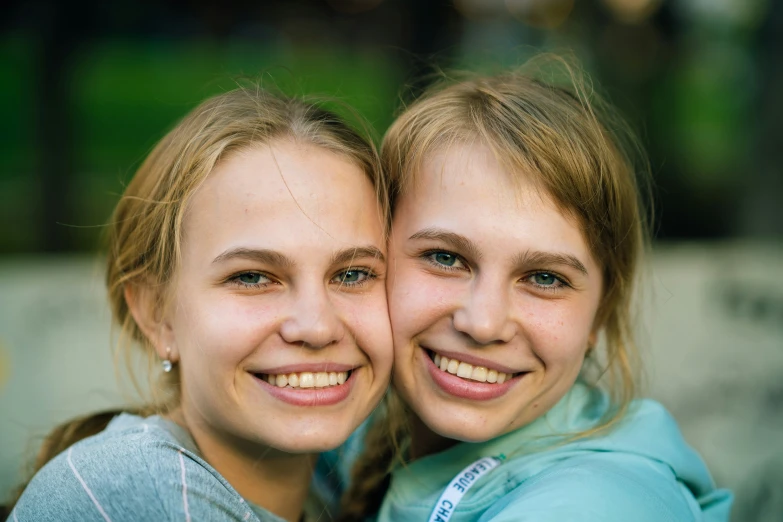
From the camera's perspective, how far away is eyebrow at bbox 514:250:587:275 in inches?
67.2

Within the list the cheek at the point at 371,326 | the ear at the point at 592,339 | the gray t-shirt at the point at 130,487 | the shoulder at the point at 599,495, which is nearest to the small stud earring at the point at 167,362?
the gray t-shirt at the point at 130,487

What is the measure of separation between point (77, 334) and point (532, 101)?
3.20 m

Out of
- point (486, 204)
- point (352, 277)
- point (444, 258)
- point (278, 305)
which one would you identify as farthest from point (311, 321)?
point (486, 204)

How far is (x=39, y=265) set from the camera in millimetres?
4289

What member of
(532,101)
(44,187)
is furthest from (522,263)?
(44,187)

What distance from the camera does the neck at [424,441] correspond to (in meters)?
2.01

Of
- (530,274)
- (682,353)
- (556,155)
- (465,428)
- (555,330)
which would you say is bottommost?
(682,353)

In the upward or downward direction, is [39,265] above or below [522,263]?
below

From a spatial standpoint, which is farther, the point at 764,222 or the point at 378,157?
the point at 764,222

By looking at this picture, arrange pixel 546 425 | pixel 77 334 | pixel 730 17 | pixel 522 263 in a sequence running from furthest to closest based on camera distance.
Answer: pixel 730 17 → pixel 77 334 → pixel 546 425 → pixel 522 263

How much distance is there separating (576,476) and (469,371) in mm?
340

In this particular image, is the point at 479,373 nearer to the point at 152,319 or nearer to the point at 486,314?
the point at 486,314

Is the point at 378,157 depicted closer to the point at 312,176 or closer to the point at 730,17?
the point at 312,176

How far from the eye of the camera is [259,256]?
5.35 feet
